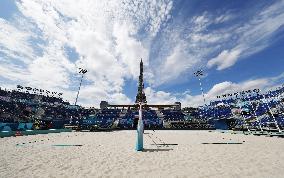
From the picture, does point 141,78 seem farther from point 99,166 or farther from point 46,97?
point 99,166

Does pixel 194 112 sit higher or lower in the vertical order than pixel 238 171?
higher

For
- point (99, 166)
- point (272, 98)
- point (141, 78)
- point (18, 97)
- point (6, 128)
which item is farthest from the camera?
point (141, 78)

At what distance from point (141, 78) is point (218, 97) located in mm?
40205

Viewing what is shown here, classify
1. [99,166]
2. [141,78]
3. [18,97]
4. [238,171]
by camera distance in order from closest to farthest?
[238,171] < [99,166] < [18,97] < [141,78]

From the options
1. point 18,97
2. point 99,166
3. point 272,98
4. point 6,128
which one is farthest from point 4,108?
point 272,98

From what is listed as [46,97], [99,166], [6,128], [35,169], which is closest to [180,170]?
[99,166]

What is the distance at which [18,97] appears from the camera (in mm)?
70312

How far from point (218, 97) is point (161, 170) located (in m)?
71.6

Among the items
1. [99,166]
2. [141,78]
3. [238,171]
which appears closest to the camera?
[238,171]

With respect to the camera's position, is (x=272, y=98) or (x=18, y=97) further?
(x=18, y=97)

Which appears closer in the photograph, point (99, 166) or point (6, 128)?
point (99, 166)

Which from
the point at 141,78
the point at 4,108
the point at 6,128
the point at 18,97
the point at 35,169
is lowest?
the point at 35,169

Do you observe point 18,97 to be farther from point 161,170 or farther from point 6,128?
point 161,170

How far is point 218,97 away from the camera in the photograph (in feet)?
243
